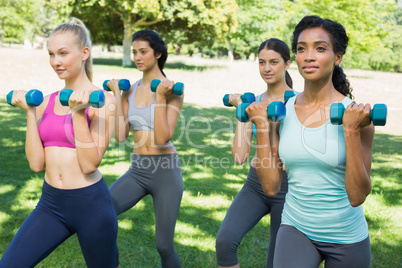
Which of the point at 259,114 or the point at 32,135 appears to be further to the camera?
the point at 32,135

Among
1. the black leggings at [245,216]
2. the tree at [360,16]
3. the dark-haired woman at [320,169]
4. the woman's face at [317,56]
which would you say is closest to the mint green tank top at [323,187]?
the dark-haired woman at [320,169]

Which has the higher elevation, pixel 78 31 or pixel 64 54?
pixel 78 31

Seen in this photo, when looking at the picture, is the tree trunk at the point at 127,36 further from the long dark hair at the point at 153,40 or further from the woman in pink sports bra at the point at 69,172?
the woman in pink sports bra at the point at 69,172

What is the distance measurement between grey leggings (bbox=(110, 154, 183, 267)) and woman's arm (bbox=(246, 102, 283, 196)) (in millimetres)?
1161

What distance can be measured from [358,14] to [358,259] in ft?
114

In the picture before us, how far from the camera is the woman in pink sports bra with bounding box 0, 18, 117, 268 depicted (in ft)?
9.05

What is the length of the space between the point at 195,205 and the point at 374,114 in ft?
13.8

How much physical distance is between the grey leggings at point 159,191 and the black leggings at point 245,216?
0.52 m

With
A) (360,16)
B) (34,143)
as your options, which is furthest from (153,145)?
(360,16)

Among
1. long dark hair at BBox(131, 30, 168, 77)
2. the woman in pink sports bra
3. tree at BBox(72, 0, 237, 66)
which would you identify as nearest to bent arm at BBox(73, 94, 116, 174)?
the woman in pink sports bra

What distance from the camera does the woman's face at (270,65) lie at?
148 inches

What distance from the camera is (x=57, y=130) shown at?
288 centimetres

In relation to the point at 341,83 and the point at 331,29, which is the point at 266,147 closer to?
the point at 341,83

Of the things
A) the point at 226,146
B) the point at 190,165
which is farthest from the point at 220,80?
the point at 190,165
